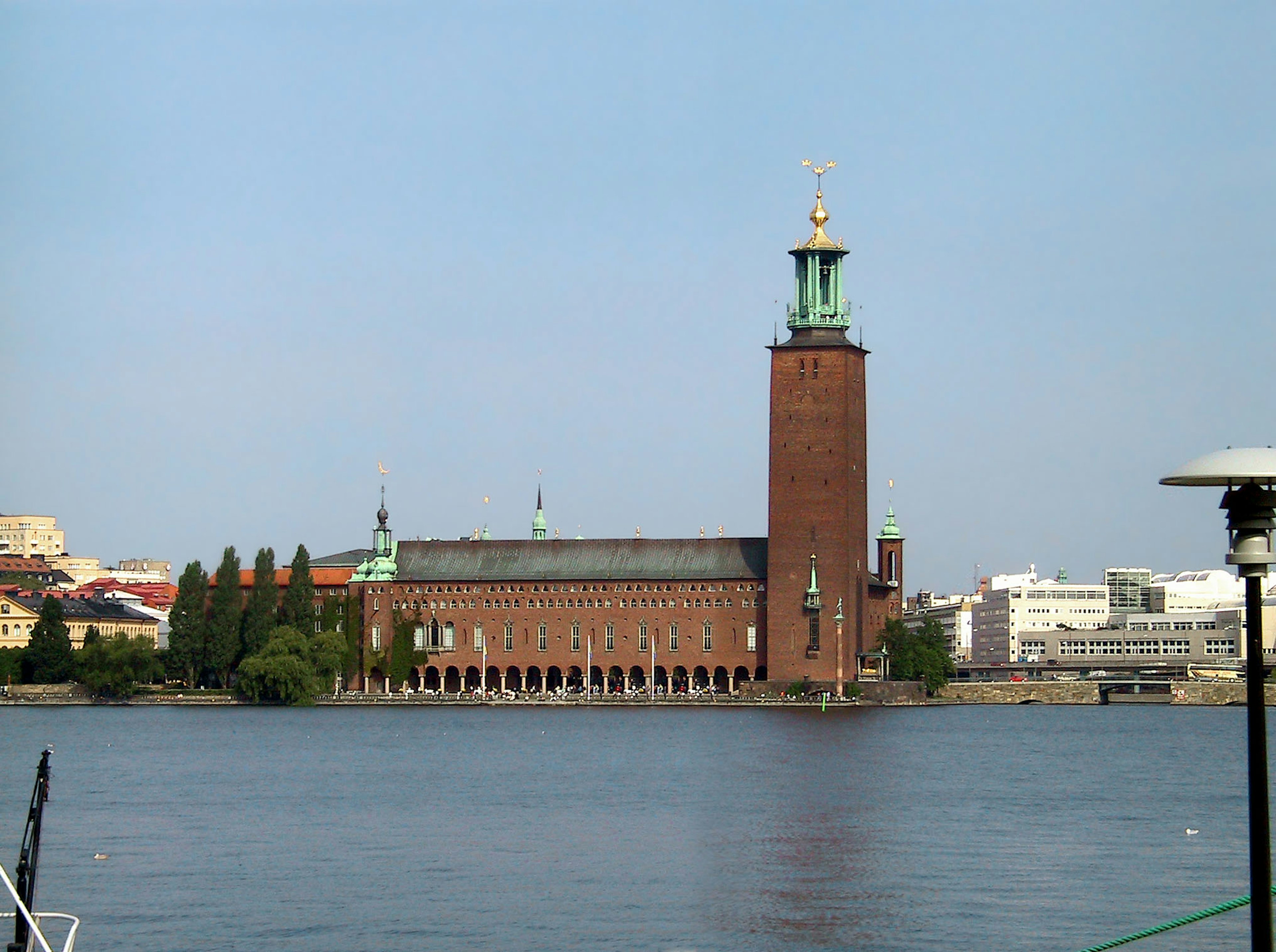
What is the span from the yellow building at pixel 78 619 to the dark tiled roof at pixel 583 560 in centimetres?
1537

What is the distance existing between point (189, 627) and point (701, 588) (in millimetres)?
25322

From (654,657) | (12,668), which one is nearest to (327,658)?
(654,657)

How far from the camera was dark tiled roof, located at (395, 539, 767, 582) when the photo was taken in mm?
103750

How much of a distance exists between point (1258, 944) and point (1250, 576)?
5.76ft

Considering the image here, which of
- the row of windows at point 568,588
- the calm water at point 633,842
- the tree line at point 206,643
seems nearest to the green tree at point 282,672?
the tree line at point 206,643

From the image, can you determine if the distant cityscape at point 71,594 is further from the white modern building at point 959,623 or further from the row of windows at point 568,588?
the white modern building at point 959,623

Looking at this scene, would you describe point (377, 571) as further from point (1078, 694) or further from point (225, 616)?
point (1078, 694)

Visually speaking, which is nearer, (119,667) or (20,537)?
(119,667)

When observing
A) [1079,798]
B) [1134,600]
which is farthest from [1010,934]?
[1134,600]

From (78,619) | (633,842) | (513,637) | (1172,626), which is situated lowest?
(633,842)

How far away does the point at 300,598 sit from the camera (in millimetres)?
101312

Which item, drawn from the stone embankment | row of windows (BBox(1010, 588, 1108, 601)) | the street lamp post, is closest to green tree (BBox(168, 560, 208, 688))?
the stone embankment

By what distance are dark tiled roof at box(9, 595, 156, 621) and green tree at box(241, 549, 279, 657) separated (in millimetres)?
20115

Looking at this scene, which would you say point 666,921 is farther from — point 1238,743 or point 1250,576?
point 1238,743
